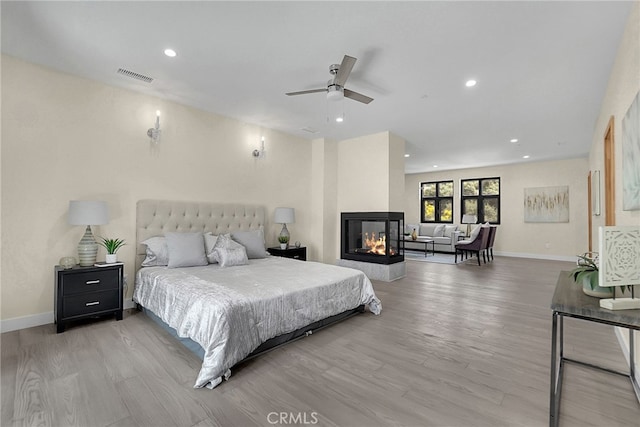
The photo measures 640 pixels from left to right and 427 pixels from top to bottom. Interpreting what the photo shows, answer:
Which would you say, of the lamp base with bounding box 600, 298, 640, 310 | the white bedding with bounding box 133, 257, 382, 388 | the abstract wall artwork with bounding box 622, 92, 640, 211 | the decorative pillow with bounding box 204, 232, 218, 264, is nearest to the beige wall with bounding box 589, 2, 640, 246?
the abstract wall artwork with bounding box 622, 92, 640, 211

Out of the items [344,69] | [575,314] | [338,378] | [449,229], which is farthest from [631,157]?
[449,229]

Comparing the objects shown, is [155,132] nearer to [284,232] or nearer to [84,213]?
[84,213]

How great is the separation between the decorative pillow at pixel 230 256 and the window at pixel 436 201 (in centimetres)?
830

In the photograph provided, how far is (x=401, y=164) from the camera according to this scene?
591cm

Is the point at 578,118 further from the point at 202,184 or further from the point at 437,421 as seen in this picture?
the point at 202,184

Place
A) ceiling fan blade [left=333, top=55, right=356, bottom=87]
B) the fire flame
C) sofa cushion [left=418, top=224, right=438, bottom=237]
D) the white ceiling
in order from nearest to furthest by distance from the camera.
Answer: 1. the white ceiling
2. ceiling fan blade [left=333, top=55, right=356, bottom=87]
3. the fire flame
4. sofa cushion [left=418, top=224, right=438, bottom=237]

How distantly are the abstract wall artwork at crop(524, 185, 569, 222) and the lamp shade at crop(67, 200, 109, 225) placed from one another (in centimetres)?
989

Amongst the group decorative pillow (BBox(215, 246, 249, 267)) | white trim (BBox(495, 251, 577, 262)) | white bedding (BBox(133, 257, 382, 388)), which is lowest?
white trim (BBox(495, 251, 577, 262))

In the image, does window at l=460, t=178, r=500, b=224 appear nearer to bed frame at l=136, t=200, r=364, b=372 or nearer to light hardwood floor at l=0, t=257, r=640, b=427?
light hardwood floor at l=0, t=257, r=640, b=427

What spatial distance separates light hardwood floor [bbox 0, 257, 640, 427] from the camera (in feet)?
5.83

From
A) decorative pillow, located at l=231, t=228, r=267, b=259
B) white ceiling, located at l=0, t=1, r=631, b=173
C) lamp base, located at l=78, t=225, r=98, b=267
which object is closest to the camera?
white ceiling, located at l=0, t=1, r=631, b=173

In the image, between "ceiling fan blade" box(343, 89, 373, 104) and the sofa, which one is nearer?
"ceiling fan blade" box(343, 89, 373, 104)

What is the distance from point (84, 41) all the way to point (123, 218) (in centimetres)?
193

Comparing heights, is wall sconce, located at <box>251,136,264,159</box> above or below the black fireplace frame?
above
